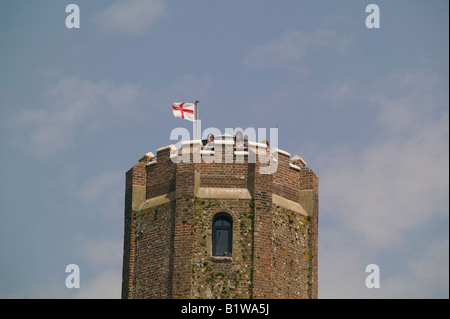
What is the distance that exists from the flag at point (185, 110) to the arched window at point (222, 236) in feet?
21.5

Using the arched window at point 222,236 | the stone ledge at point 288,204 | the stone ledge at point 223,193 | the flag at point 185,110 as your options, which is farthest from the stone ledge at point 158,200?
the flag at point 185,110

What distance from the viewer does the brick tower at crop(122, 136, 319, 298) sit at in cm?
7350

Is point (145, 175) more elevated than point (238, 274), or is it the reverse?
point (145, 175)

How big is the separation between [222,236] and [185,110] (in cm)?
775

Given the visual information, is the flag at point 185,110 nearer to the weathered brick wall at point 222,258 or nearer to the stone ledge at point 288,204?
the weathered brick wall at point 222,258

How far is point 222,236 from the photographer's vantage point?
244 ft

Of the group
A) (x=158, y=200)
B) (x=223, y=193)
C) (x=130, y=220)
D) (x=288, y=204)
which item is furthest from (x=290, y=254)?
(x=130, y=220)

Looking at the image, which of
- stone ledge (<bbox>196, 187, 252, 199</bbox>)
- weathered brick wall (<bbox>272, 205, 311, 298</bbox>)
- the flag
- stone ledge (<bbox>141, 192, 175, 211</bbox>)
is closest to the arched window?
stone ledge (<bbox>196, 187, 252, 199</bbox>)

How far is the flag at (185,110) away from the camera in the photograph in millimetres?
79188

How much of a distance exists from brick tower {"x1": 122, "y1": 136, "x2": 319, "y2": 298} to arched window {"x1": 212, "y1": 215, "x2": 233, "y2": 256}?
0.04m
